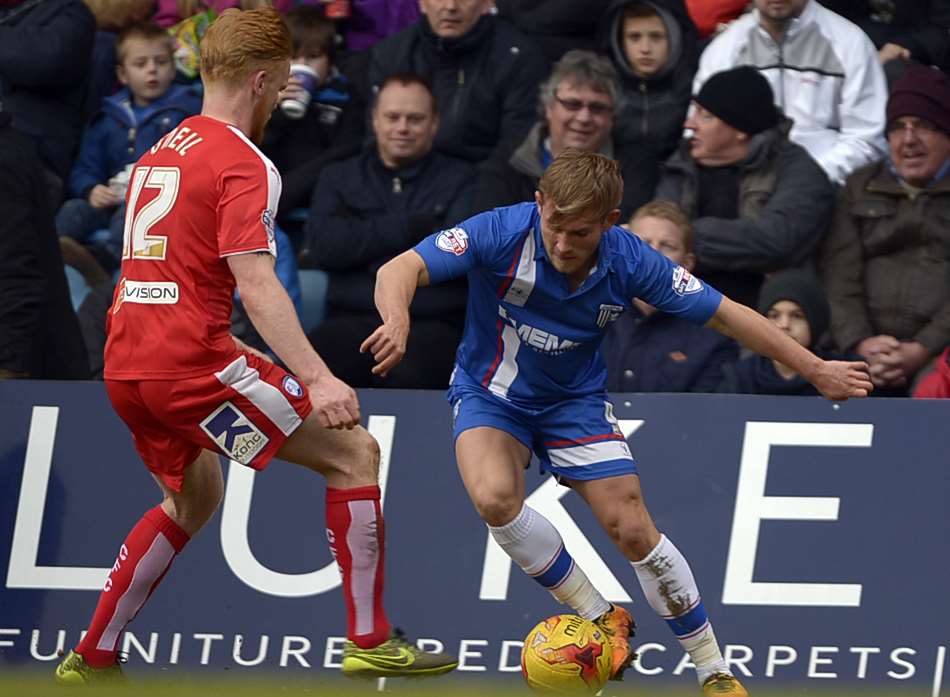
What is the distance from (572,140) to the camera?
895 cm

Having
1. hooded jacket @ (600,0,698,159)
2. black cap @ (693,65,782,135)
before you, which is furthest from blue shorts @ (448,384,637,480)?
hooded jacket @ (600,0,698,159)

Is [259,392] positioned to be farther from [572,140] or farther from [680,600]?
[572,140]

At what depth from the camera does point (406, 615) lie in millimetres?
7602

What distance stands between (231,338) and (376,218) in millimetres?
3055

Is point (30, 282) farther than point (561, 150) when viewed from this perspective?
No

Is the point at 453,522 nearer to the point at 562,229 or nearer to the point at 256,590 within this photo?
the point at 256,590

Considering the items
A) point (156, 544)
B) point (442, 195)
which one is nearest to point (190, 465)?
point (156, 544)

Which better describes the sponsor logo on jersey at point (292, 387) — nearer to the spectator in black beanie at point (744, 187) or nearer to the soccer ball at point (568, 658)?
the soccer ball at point (568, 658)

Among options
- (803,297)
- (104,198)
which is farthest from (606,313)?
(104,198)

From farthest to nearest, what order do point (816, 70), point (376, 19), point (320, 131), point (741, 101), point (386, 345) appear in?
point (376, 19)
point (320, 131)
point (816, 70)
point (741, 101)
point (386, 345)

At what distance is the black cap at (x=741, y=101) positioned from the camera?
879cm

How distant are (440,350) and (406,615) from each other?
1474 mm

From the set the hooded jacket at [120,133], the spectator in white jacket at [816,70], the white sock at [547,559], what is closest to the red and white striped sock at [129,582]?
the white sock at [547,559]

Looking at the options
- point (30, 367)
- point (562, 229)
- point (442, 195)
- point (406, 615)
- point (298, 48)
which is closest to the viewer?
point (562, 229)
